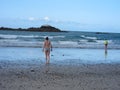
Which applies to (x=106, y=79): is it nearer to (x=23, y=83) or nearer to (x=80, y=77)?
(x=80, y=77)

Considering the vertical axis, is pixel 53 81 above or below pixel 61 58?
above

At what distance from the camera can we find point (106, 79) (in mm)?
11578

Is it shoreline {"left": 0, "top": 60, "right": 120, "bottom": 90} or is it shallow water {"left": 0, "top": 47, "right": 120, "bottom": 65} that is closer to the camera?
shoreline {"left": 0, "top": 60, "right": 120, "bottom": 90}

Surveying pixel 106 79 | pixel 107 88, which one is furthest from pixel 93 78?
pixel 107 88

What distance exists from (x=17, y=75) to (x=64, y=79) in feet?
6.73

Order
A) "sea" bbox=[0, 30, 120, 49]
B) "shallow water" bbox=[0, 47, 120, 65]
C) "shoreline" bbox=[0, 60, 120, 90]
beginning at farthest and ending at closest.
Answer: "sea" bbox=[0, 30, 120, 49] → "shallow water" bbox=[0, 47, 120, 65] → "shoreline" bbox=[0, 60, 120, 90]

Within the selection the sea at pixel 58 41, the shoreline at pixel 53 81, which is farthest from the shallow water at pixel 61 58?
the sea at pixel 58 41

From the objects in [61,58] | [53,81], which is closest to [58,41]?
[61,58]

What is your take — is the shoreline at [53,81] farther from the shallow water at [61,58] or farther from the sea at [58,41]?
the sea at [58,41]

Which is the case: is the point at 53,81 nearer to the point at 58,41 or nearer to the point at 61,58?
the point at 61,58

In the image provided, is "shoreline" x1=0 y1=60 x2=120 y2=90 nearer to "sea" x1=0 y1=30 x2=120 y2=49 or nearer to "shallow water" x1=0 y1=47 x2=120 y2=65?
"shallow water" x1=0 y1=47 x2=120 y2=65

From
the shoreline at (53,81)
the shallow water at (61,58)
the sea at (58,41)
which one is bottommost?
the sea at (58,41)

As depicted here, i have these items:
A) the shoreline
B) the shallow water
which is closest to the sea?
the shallow water

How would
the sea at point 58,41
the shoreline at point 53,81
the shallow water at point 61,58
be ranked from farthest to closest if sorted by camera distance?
the sea at point 58,41, the shallow water at point 61,58, the shoreline at point 53,81
